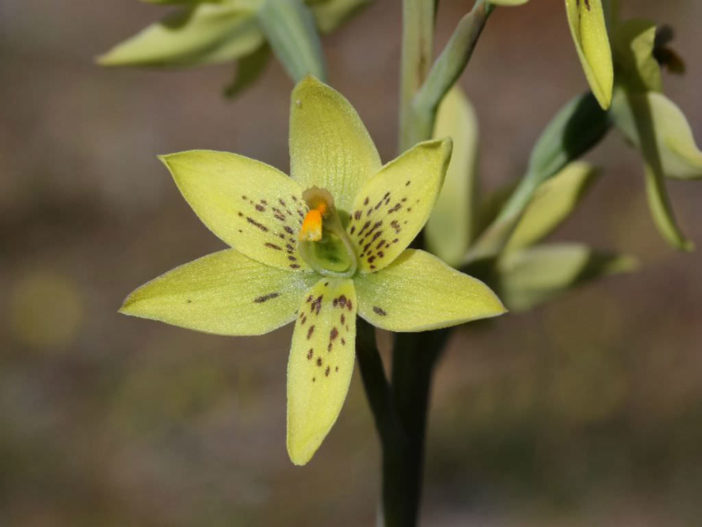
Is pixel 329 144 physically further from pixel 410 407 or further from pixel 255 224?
pixel 410 407

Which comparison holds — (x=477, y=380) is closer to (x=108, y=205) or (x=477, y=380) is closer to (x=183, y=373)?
(x=183, y=373)

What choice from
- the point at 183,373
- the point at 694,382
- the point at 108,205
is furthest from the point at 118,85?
the point at 694,382

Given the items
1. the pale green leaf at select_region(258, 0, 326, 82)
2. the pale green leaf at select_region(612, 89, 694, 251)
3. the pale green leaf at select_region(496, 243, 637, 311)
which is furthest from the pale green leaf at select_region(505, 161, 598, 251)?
the pale green leaf at select_region(258, 0, 326, 82)

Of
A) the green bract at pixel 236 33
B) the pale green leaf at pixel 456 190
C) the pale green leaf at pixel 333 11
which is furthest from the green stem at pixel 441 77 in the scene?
the pale green leaf at pixel 333 11

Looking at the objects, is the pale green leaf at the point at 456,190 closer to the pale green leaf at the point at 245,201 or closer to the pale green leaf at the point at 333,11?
the pale green leaf at the point at 333,11

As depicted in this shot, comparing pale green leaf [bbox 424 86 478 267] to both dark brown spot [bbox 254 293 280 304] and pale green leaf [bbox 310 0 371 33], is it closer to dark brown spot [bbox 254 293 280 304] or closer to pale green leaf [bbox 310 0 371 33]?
pale green leaf [bbox 310 0 371 33]

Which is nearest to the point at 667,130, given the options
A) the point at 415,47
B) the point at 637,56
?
the point at 637,56
